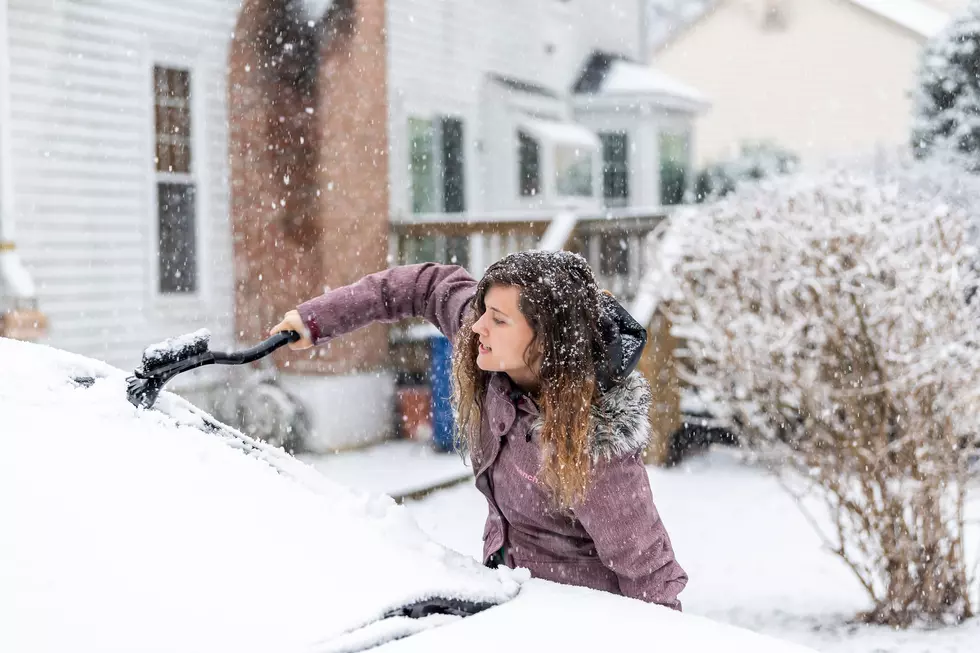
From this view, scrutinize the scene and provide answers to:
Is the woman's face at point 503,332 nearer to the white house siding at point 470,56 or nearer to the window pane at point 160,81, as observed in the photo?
the window pane at point 160,81

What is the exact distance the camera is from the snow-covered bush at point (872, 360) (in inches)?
171

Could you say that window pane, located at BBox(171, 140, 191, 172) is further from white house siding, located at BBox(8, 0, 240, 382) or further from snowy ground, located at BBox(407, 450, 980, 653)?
snowy ground, located at BBox(407, 450, 980, 653)

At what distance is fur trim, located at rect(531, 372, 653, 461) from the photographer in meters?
2.00

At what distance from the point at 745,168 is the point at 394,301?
17.0m

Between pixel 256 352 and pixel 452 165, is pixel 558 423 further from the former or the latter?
pixel 452 165

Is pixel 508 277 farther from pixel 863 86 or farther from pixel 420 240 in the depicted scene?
pixel 863 86

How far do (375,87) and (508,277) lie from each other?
7434mm

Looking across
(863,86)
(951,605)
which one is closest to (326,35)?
(951,605)

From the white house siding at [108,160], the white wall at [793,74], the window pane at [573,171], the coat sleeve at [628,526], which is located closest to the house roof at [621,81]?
the window pane at [573,171]

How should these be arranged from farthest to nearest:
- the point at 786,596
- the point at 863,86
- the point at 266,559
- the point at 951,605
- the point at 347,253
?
1. the point at 863,86
2. the point at 347,253
3. the point at 786,596
4. the point at 951,605
5. the point at 266,559

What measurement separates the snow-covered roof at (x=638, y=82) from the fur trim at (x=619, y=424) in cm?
1361

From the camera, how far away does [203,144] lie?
27.9 ft

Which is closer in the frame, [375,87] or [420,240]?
[375,87]

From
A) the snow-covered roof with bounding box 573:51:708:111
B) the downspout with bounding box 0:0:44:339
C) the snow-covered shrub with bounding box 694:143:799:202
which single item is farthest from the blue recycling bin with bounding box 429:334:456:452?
the snow-covered shrub with bounding box 694:143:799:202
